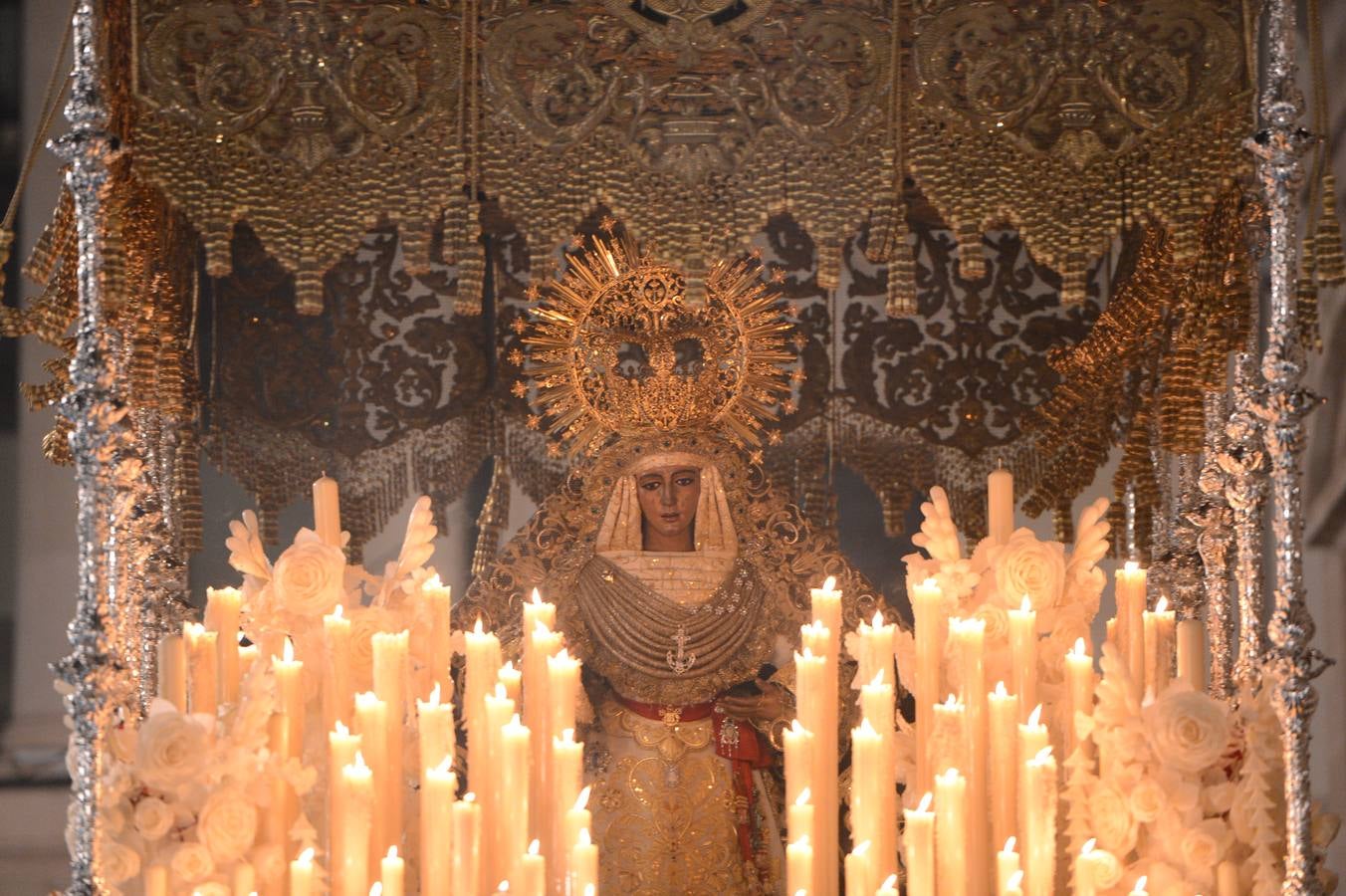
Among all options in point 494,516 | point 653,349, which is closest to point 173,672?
point 494,516

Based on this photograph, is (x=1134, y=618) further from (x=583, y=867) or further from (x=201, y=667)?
(x=201, y=667)

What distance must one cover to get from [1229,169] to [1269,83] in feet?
0.52

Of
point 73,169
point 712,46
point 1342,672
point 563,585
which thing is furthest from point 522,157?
point 1342,672

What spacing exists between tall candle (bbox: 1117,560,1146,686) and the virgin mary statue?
656 millimetres

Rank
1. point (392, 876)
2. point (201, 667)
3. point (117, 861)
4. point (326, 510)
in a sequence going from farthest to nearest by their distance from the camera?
point (326, 510) → point (201, 667) → point (117, 861) → point (392, 876)

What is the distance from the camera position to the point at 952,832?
2949 millimetres

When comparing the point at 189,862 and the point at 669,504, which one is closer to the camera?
the point at 189,862

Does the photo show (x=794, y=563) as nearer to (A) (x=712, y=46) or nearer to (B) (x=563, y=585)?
(B) (x=563, y=585)

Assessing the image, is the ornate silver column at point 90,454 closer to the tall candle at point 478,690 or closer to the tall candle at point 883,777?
the tall candle at point 478,690

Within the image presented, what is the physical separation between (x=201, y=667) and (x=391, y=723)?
40cm

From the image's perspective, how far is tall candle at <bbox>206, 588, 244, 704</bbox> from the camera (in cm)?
331

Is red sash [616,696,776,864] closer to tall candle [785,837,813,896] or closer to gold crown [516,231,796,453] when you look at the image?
gold crown [516,231,796,453]

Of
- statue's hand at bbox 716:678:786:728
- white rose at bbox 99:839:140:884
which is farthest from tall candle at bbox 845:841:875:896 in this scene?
white rose at bbox 99:839:140:884

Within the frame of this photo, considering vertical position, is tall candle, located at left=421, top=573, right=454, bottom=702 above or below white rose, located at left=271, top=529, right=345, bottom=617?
below
